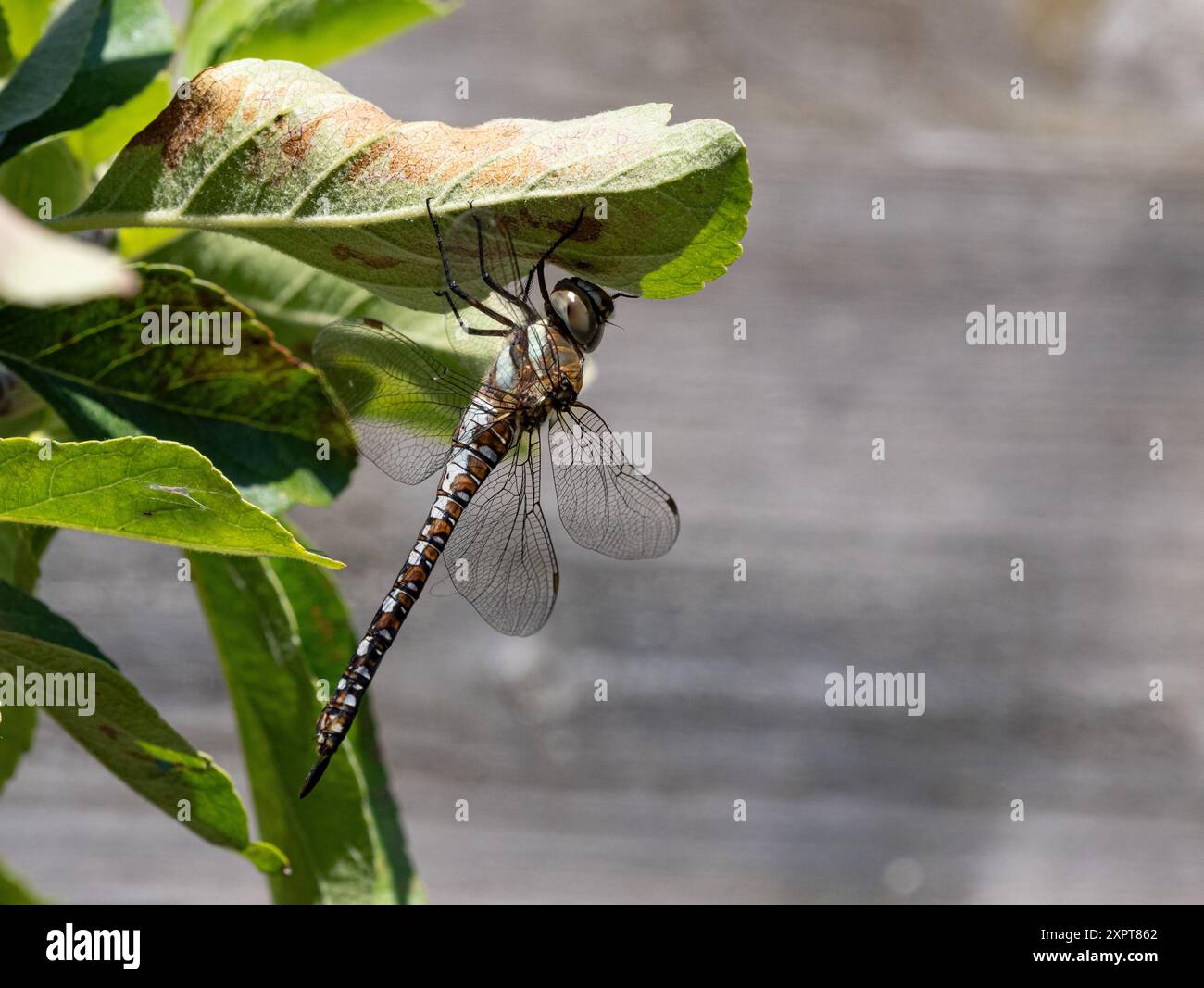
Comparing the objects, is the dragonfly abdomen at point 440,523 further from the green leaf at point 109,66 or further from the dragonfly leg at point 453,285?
the green leaf at point 109,66

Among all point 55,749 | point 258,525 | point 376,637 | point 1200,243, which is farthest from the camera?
point 1200,243

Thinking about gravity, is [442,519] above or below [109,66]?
below

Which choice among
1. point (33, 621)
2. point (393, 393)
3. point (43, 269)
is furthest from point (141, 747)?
point (43, 269)

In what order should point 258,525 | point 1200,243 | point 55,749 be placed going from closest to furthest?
1. point 258,525
2. point 55,749
3. point 1200,243

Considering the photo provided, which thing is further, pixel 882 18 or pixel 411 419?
pixel 882 18

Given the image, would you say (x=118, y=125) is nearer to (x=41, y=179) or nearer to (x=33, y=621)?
(x=41, y=179)

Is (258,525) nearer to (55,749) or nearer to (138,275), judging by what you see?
(138,275)

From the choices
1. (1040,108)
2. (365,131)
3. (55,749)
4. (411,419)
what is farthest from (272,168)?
(1040,108)
